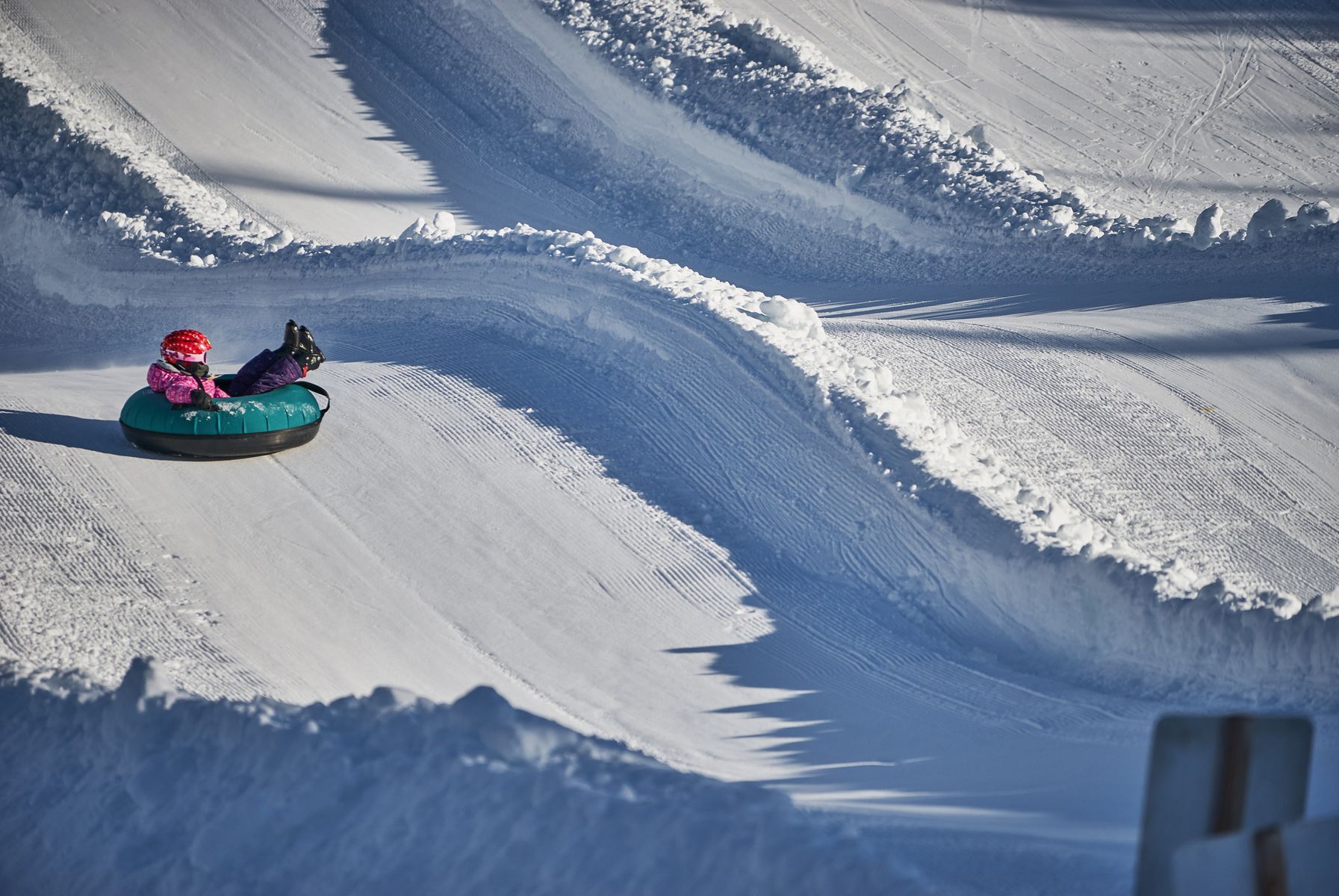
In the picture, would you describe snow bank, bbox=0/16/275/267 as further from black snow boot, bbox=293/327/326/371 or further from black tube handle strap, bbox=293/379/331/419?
black snow boot, bbox=293/327/326/371

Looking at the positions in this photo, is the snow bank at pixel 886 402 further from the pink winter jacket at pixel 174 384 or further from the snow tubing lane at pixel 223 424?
the pink winter jacket at pixel 174 384

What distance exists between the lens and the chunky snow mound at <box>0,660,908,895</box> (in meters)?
3.36

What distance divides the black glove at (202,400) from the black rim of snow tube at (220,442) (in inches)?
6.3

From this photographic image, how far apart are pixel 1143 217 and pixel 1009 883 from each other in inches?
324

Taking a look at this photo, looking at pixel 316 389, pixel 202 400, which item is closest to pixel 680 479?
pixel 316 389

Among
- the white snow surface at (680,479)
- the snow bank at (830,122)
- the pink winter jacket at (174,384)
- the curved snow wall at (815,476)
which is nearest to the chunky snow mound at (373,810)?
the white snow surface at (680,479)

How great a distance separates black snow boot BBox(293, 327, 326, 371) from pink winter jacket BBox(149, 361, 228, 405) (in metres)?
0.55

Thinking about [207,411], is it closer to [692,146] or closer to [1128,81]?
[692,146]

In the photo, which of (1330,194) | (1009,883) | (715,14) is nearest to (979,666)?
(1009,883)

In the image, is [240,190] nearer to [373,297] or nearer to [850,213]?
[373,297]

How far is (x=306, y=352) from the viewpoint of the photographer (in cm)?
652

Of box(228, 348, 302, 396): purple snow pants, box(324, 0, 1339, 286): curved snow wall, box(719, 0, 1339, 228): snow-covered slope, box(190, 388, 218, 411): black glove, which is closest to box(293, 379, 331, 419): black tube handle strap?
box(228, 348, 302, 396): purple snow pants

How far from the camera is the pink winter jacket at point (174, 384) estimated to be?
6113 millimetres

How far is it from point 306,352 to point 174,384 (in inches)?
29.7
